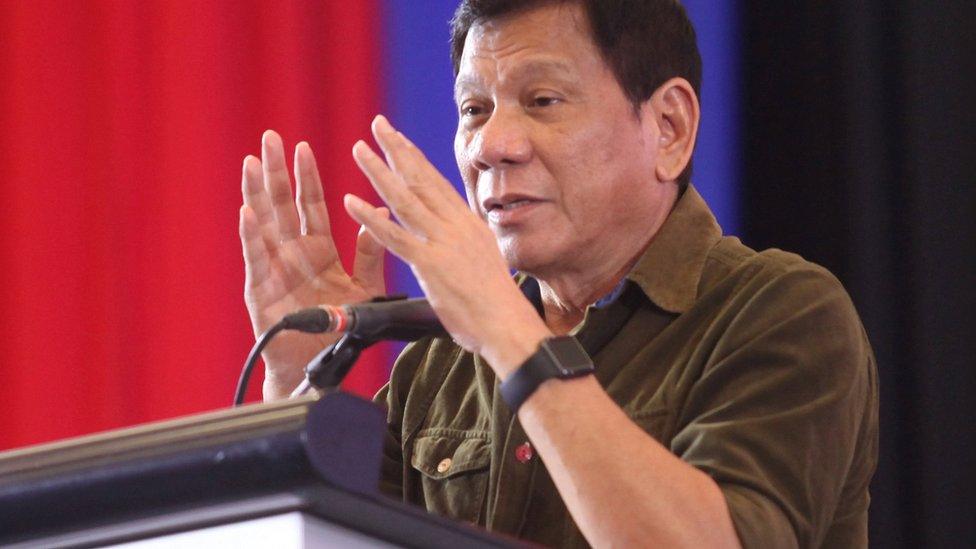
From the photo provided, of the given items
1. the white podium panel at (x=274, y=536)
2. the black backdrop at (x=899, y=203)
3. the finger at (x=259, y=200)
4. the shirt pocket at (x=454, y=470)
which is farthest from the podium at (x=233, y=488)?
the black backdrop at (x=899, y=203)

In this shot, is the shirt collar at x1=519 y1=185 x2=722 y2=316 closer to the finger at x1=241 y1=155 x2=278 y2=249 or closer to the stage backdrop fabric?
the finger at x1=241 y1=155 x2=278 y2=249

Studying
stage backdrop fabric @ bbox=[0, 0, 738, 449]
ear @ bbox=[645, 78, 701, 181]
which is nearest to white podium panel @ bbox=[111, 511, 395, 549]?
ear @ bbox=[645, 78, 701, 181]

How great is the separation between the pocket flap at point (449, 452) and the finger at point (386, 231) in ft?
1.44

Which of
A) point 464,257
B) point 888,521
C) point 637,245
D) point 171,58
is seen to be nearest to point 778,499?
point 464,257

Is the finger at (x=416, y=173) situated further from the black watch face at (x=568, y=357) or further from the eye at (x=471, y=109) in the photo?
the eye at (x=471, y=109)

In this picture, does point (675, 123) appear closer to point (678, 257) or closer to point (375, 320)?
point (678, 257)

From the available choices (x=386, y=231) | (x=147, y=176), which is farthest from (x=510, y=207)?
(x=147, y=176)

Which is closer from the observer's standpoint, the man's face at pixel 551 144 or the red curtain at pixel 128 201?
the man's face at pixel 551 144

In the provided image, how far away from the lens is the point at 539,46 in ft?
5.68

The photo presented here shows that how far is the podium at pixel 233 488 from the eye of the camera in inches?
32.1

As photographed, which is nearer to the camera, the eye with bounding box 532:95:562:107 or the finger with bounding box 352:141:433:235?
the finger with bounding box 352:141:433:235

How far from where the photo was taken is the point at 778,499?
1.35 metres

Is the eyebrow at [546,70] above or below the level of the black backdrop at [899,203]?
above

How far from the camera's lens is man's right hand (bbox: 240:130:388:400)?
1.75m
